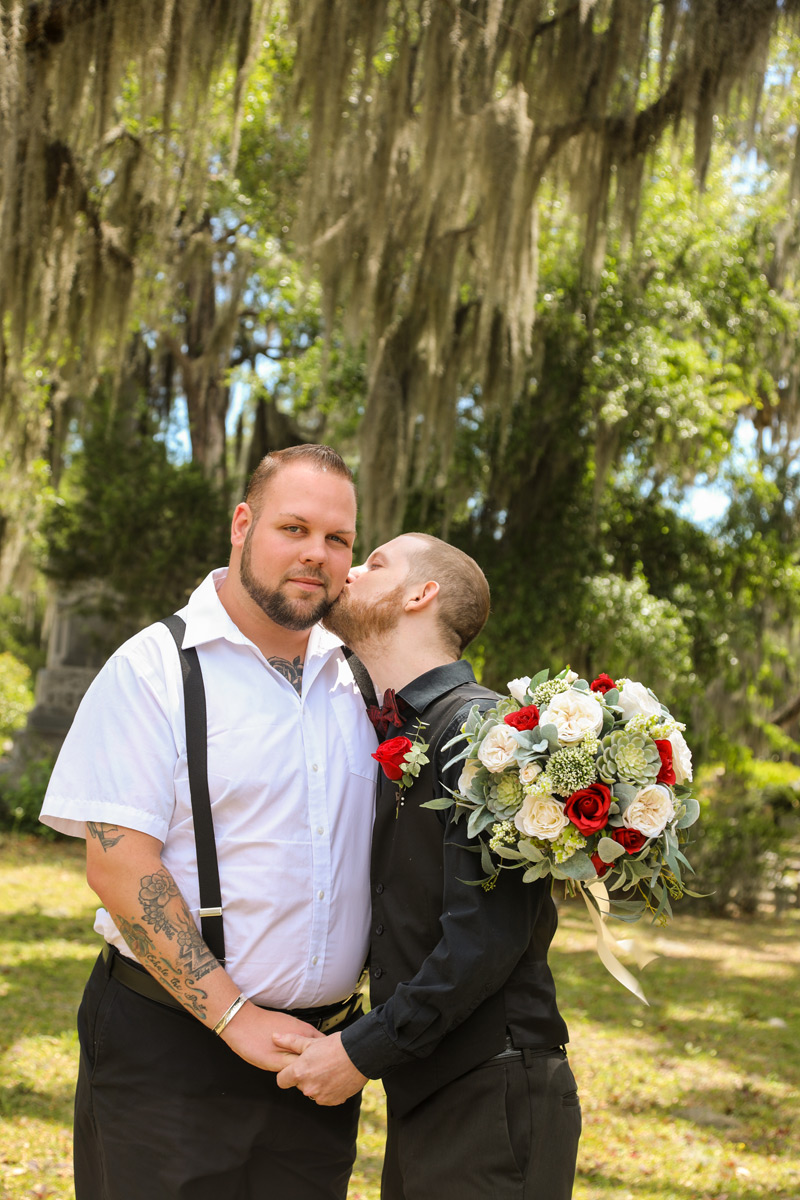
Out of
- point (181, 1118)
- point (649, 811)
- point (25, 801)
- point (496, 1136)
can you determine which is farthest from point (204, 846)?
point (25, 801)

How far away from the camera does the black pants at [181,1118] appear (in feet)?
6.79

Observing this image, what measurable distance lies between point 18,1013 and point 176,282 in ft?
31.5

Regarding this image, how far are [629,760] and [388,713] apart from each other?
0.59 m

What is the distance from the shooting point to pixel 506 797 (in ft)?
6.47

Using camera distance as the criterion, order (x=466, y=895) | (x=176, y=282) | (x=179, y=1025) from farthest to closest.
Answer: (x=176, y=282) → (x=179, y=1025) → (x=466, y=895)

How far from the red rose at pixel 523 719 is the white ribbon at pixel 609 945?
0.33 metres

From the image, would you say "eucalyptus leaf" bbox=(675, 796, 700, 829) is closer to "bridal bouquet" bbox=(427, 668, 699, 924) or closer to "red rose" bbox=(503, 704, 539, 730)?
"bridal bouquet" bbox=(427, 668, 699, 924)

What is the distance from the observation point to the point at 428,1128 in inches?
79.5

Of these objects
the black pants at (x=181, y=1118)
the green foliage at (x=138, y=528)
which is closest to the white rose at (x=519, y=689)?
the black pants at (x=181, y=1118)

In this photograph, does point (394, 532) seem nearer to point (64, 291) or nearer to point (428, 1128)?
point (64, 291)

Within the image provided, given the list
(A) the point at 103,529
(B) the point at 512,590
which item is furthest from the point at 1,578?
(B) the point at 512,590

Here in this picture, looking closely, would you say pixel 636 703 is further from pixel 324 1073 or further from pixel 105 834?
pixel 105 834

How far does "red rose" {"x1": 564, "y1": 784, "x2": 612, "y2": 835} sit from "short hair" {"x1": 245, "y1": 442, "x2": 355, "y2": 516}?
2.95 ft

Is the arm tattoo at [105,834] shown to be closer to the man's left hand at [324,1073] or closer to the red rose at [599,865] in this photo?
the man's left hand at [324,1073]
